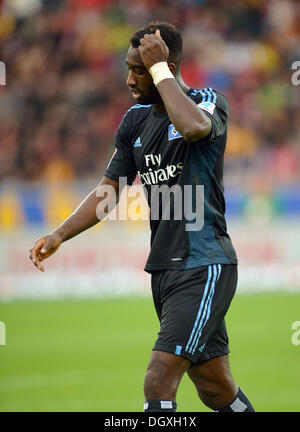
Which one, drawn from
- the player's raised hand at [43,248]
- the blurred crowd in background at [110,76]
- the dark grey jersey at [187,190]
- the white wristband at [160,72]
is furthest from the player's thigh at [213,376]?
the blurred crowd in background at [110,76]

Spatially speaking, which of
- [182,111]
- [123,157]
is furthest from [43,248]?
[182,111]

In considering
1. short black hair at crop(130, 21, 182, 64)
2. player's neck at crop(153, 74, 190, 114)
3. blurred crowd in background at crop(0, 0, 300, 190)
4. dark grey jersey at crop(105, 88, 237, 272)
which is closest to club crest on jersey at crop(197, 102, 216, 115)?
dark grey jersey at crop(105, 88, 237, 272)

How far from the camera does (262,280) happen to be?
15.7 metres

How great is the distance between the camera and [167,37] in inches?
197

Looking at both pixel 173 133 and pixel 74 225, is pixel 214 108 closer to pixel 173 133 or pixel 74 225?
pixel 173 133

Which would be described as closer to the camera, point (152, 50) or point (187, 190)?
point (152, 50)

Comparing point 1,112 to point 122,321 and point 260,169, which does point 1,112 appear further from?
point 122,321

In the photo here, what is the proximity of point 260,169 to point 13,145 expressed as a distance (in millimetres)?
5192

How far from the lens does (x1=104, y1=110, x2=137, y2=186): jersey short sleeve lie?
5.36m

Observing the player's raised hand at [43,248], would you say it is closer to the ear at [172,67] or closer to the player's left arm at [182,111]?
the player's left arm at [182,111]

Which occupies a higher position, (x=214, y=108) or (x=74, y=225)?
(x=214, y=108)

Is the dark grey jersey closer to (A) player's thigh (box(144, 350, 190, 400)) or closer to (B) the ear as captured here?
(B) the ear

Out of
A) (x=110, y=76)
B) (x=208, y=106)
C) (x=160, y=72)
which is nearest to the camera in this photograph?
(x=160, y=72)

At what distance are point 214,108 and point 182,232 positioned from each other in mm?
727
